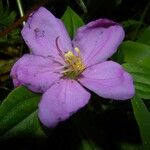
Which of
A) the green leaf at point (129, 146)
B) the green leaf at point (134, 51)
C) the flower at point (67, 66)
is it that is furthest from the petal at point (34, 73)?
the green leaf at point (129, 146)

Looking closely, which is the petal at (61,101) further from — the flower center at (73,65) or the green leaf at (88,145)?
the green leaf at (88,145)

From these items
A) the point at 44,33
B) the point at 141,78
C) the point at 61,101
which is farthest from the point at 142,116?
the point at 44,33

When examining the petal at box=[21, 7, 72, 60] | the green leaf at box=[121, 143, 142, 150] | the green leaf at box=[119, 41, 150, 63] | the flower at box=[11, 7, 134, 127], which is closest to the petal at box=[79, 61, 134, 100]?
the flower at box=[11, 7, 134, 127]

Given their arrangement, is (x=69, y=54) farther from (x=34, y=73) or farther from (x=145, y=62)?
(x=145, y=62)

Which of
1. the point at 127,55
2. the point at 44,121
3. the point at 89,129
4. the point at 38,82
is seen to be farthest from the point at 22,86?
the point at 127,55

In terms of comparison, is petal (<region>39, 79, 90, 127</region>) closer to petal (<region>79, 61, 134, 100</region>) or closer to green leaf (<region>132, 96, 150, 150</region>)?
petal (<region>79, 61, 134, 100</region>)

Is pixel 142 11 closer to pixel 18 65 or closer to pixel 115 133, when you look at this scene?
pixel 115 133
